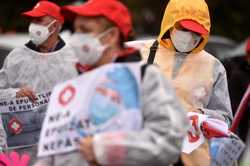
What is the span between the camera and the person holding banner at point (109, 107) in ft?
13.8

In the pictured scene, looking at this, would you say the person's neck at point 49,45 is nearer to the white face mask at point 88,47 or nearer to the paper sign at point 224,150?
the paper sign at point 224,150

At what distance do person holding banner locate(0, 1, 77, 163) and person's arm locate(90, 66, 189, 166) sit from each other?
3.08 meters

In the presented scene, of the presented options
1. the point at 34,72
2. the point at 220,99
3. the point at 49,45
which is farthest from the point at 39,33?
the point at 220,99

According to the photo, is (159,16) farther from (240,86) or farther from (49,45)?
(49,45)

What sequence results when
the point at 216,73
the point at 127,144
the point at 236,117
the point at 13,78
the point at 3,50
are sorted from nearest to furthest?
the point at 127,144, the point at 216,73, the point at 13,78, the point at 236,117, the point at 3,50

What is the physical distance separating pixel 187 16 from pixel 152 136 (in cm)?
259

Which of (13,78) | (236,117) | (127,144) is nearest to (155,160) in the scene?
(127,144)

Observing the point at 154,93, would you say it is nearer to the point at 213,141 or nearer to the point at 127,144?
the point at 127,144

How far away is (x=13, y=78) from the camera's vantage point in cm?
751

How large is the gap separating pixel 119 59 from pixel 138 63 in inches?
4.1

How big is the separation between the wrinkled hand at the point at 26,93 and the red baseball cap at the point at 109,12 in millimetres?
2799

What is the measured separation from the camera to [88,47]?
445cm

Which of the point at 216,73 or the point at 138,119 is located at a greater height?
the point at 138,119

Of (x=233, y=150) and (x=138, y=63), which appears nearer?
(x=138, y=63)
